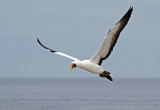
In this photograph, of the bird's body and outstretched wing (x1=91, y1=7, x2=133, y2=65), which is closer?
outstretched wing (x1=91, y1=7, x2=133, y2=65)

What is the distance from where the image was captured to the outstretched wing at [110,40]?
1696cm

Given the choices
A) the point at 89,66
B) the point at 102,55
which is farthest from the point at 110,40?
the point at 89,66

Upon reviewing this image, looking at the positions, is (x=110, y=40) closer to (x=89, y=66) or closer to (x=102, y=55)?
(x=102, y=55)

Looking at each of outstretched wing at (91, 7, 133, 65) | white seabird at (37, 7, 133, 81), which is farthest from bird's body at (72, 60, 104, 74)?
outstretched wing at (91, 7, 133, 65)

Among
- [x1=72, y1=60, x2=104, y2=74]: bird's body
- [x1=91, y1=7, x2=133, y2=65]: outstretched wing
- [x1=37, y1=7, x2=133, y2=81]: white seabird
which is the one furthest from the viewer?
[x1=72, y1=60, x2=104, y2=74]: bird's body

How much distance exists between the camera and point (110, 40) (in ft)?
57.7

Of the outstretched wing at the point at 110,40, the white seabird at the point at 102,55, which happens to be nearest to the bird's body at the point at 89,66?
the white seabird at the point at 102,55

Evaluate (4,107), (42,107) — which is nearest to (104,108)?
(42,107)

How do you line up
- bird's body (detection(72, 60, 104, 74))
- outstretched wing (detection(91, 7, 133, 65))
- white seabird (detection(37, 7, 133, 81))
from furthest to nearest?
1. bird's body (detection(72, 60, 104, 74))
2. white seabird (detection(37, 7, 133, 81))
3. outstretched wing (detection(91, 7, 133, 65))

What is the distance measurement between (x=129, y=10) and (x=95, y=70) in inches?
104

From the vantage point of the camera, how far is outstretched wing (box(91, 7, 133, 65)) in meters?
17.0

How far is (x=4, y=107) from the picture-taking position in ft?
217

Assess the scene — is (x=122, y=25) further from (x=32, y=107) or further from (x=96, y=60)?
(x=32, y=107)

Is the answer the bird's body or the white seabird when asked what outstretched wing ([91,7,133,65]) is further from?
the bird's body
